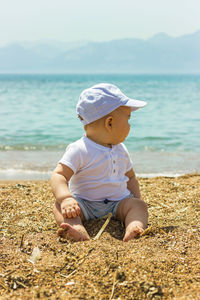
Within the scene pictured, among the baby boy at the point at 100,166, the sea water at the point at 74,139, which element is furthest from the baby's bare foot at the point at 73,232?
the sea water at the point at 74,139

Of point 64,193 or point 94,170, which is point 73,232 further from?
point 94,170

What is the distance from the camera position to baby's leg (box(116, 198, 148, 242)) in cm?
271

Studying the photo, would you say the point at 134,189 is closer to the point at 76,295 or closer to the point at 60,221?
the point at 60,221

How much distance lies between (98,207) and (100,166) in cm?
36

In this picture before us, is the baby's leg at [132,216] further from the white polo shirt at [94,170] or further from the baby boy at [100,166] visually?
the white polo shirt at [94,170]

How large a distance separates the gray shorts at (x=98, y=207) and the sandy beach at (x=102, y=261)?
0.31 ft

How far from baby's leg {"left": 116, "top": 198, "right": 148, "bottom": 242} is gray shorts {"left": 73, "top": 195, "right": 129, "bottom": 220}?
2.7 inches

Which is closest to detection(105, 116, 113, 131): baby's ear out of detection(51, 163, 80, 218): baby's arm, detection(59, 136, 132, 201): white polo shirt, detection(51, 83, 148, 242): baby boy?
detection(51, 83, 148, 242): baby boy

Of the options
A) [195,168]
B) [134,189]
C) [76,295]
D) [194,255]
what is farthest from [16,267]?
[195,168]

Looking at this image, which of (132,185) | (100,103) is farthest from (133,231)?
(100,103)

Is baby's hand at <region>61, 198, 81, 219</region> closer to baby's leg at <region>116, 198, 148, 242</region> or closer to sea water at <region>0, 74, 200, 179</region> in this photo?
baby's leg at <region>116, 198, 148, 242</region>

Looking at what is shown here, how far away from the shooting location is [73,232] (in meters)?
2.63

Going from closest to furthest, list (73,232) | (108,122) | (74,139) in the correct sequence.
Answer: (73,232)
(108,122)
(74,139)

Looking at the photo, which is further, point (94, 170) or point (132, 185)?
point (132, 185)
